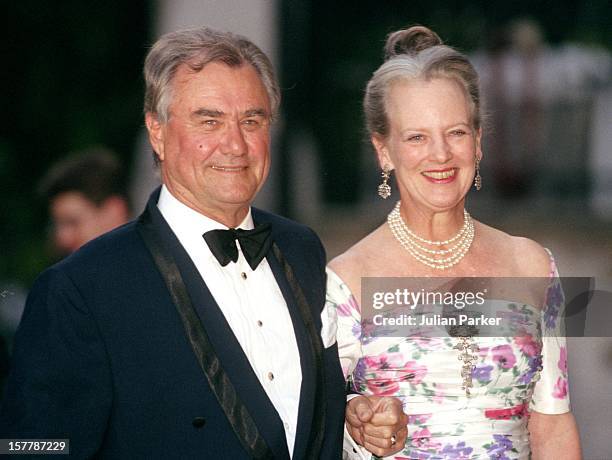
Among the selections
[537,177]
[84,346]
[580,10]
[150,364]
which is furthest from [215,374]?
[580,10]

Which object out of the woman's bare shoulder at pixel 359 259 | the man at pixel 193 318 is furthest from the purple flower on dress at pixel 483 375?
the woman's bare shoulder at pixel 359 259

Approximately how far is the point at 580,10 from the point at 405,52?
0.69 metres

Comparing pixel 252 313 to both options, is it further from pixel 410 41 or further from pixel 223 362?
pixel 410 41

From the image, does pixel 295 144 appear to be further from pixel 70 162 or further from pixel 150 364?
pixel 150 364

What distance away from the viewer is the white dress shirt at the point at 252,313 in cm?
181

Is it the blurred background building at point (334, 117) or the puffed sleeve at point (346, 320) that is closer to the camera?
the puffed sleeve at point (346, 320)

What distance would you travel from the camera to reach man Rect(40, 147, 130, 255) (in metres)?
2.46

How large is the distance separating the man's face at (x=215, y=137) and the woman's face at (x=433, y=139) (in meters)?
0.34

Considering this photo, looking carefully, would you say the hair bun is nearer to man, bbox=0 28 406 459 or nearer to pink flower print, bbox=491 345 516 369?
man, bbox=0 28 406 459

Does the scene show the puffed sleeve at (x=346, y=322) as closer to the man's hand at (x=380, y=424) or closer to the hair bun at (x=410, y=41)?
the man's hand at (x=380, y=424)

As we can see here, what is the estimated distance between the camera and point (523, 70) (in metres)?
2.47

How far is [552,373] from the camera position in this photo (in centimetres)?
210

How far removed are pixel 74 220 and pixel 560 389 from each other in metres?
1.33

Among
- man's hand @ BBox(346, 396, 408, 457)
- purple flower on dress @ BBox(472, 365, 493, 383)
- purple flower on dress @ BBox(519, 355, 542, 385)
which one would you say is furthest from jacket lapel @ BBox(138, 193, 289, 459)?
purple flower on dress @ BBox(519, 355, 542, 385)
